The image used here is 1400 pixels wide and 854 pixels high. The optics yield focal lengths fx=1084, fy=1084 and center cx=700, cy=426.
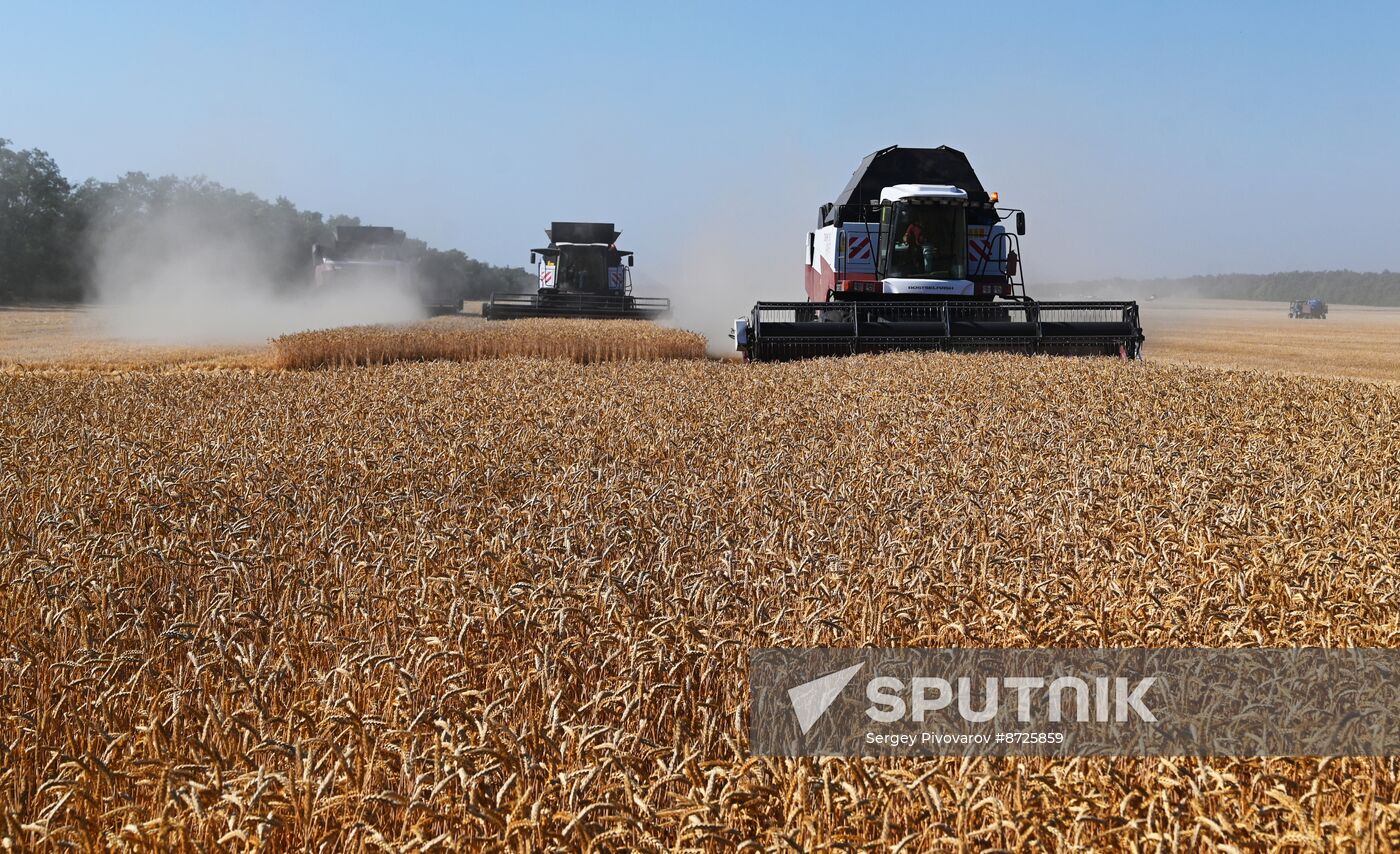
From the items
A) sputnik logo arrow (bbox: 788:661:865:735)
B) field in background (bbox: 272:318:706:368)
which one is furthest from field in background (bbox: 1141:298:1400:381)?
sputnik logo arrow (bbox: 788:661:865:735)

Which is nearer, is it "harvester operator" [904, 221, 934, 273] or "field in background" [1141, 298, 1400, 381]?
"harvester operator" [904, 221, 934, 273]

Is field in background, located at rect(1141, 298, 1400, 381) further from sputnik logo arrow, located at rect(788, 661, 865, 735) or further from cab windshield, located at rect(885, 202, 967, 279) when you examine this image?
sputnik logo arrow, located at rect(788, 661, 865, 735)

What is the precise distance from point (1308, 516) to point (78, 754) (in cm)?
445

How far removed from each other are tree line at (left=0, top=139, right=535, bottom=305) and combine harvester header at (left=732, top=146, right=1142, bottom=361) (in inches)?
1096

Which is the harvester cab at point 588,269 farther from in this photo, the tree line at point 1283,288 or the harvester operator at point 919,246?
Answer: the tree line at point 1283,288

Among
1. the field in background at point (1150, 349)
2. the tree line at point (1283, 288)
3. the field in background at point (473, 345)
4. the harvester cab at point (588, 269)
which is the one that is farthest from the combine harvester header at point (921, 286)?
→ the tree line at point (1283, 288)

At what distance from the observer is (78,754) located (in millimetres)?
2504

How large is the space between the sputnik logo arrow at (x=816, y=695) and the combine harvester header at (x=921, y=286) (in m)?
12.9

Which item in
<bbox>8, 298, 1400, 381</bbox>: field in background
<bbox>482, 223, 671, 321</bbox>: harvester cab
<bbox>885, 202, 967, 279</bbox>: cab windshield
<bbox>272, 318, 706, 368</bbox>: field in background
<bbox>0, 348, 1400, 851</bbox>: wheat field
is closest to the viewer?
<bbox>0, 348, 1400, 851</bbox>: wheat field

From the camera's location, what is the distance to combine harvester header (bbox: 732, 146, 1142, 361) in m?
15.3

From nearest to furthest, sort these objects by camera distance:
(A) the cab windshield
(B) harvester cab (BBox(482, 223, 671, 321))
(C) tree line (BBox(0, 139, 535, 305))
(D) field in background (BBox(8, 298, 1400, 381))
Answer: (A) the cab windshield → (D) field in background (BBox(8, 298, 1400, 381)) → (B) harvester cab (BBox(482, 223, 671, 321)) → (C) tree line (BBox(0, 139, 535, 305))

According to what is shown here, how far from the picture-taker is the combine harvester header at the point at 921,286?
15305 millimetres

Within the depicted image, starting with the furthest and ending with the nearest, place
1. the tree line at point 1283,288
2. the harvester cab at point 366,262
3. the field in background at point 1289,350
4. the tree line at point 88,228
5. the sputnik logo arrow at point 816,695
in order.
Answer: the tree line at point 1283,288 → the tree line at point 88,228 → the harvester cab at point 366,262 → the field in background at point 1289,350 → the sputnik logo arrow at point 816,695

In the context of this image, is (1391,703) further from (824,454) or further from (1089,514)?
(824,454)
